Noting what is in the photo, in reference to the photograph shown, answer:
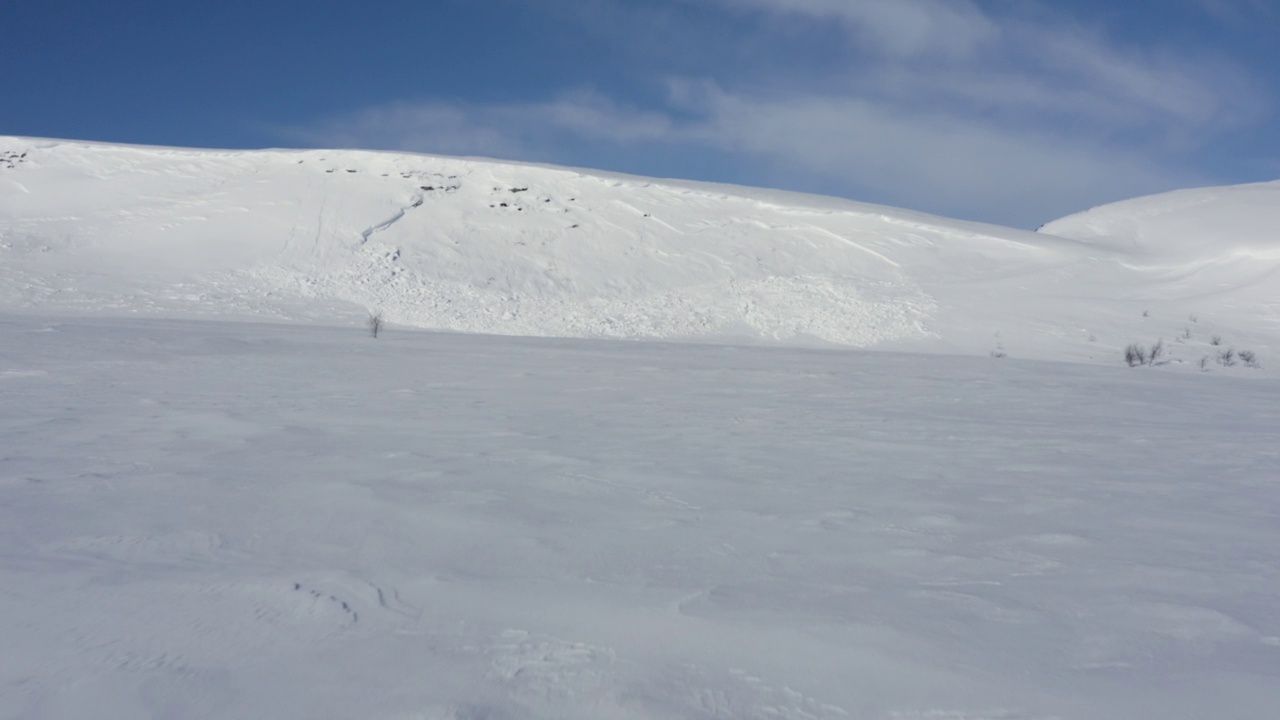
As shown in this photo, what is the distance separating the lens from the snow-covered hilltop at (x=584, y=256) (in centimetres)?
1928

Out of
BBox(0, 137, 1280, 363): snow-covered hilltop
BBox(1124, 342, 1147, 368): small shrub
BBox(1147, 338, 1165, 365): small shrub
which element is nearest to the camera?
BBox(1124, 342, 1147, 368): small shrub

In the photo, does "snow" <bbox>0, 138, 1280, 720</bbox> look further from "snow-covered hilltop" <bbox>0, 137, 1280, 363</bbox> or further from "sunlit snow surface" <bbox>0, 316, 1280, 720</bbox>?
"snow-covered hilltop" <bbox>0, 137, 1280, 363</bbox>

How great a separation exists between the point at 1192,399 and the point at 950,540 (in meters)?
7.03

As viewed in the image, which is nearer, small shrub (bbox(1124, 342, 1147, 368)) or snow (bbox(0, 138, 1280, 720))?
snow (bbox(0, 138, 1280, 720))

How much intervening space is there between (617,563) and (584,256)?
839 inches

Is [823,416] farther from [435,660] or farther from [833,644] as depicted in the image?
[435,660]

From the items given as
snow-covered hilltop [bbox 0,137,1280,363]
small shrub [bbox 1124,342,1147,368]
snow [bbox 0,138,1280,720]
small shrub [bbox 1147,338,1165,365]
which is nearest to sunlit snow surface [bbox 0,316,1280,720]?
snow [bbox 0,138,1280,720]

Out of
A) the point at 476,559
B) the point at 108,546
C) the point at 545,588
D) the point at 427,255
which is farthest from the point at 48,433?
the point at 427,255

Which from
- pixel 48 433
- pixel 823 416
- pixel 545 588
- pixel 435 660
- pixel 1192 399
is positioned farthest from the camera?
pixel 1192 399

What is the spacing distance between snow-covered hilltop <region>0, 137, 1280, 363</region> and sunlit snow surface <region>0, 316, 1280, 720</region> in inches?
531

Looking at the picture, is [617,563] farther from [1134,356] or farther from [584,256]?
[584,256]

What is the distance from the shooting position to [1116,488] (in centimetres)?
430

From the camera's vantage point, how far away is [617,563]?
9.64 feet

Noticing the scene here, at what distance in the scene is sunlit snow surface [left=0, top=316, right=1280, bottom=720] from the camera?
80.1 inches
